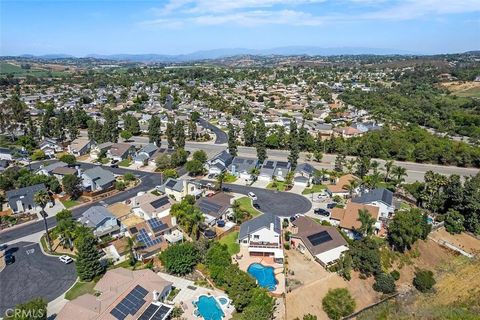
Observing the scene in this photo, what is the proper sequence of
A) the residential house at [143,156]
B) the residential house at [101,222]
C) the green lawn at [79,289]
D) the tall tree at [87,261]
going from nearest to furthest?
the green lawn at [79,289] < the tall tree at [87,261] < the residential house at [101,222] < the residential house at [143,156]

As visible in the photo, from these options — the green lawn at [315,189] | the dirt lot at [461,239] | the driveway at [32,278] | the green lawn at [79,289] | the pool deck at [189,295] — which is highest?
the green lawn at [79,289]

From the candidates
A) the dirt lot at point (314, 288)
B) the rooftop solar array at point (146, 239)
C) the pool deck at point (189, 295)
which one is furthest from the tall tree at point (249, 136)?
the pool deck at point (189, 295)

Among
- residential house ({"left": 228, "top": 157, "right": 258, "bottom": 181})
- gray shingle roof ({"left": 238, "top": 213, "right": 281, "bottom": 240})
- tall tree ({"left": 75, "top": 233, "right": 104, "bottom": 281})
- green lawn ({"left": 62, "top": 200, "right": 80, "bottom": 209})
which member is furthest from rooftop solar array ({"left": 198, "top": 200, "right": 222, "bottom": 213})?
green lawn ({"left": 62, "top": 200, "right": 80, "bottom": 209})

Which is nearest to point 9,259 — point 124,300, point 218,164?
point 124,300

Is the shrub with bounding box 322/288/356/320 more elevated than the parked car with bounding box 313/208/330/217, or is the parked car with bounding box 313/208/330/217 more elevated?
the parked car with bounding box 313/208/330/217

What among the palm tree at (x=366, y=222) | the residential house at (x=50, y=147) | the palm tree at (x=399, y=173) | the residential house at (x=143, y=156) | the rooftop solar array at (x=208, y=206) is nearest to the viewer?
the palm tree at (x=366, y=222)

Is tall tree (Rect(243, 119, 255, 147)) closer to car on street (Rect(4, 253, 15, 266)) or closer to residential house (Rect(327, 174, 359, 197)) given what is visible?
residential house (Rect(327, 174, 359, 197))

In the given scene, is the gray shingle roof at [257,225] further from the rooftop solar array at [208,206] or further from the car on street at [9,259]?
the car on street at [9,259]
